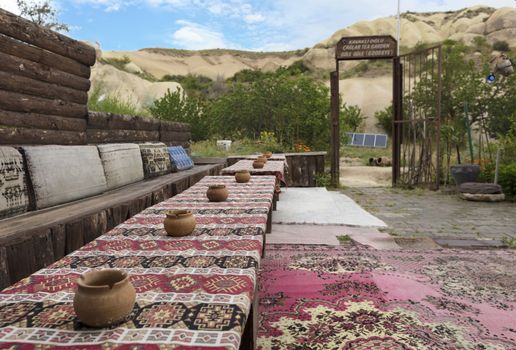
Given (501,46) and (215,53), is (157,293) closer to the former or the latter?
(501,46)

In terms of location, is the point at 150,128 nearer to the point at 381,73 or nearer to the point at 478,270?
the point at 478,270

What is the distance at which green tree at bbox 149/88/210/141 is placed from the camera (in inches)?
453

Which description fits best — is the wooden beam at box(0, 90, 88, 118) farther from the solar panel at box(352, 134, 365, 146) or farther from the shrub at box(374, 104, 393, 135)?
the shrub at box(374, 104, 393, 135)

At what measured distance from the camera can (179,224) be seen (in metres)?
1.84

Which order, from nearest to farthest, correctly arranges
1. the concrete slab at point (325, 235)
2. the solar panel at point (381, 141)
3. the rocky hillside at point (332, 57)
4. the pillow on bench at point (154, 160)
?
1. the concrete slab at point (325, 235)
2. the pillow on bench at point (154, 160)
3. the solar panel at point (381, 141)
4. the rocky hillside at point (332, 57)

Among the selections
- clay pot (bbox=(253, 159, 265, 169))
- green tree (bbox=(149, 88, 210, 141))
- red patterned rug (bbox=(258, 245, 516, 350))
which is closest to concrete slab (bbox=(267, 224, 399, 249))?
red patterned rug (bbox=(258, 245, 516, 350))

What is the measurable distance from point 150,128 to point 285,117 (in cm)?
616

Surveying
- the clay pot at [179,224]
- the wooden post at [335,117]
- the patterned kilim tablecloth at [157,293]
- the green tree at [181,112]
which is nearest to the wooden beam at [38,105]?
the patterned kilim tablecloth at [157,293]

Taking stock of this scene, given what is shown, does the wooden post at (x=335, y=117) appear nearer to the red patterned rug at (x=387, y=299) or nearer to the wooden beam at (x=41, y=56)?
the red patterned rug at (x=387, y=299)

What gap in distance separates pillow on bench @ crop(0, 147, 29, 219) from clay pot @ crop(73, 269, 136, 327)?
6.62 feet

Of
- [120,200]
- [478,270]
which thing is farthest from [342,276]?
[120,200]

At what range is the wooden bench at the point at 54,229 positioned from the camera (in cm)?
209

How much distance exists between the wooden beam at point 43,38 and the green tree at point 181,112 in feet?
21.5

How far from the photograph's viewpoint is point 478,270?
3.35 m
